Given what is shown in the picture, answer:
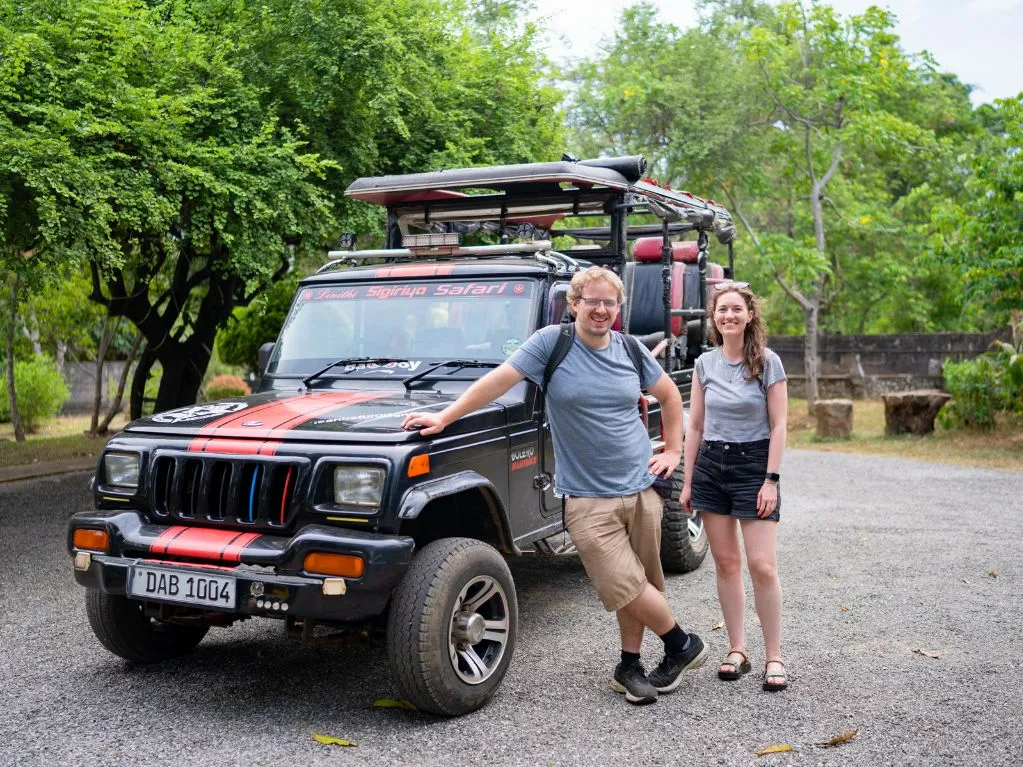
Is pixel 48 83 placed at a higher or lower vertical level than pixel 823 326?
higher

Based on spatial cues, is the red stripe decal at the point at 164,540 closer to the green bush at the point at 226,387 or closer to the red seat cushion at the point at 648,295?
the red seat cushion at the point at 648,295

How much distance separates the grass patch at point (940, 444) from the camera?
13.5 metres

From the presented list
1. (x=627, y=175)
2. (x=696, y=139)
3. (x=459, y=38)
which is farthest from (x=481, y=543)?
(x=696, y=139)

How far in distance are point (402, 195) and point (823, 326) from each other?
2095cm

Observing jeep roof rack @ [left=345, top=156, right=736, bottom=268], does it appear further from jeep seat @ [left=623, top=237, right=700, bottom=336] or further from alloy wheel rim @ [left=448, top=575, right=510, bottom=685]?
alloy wheel rim @ [left=448, top=575, right=510, bottom=685]

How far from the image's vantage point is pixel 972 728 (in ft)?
14.2

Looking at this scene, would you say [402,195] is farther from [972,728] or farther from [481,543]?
[972,728]

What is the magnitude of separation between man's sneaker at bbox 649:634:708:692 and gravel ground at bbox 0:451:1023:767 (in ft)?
0.20

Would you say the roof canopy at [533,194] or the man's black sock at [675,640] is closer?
the man's black sock at [675,640]

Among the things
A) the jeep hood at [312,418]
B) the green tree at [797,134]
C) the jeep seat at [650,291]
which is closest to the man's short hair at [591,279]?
the jeep hood at [312,418]

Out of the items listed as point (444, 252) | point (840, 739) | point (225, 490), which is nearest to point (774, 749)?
point (840, 739)

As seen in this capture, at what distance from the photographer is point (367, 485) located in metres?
4.42

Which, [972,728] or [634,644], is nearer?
[972,728]

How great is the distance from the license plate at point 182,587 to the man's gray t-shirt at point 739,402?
234 cm
